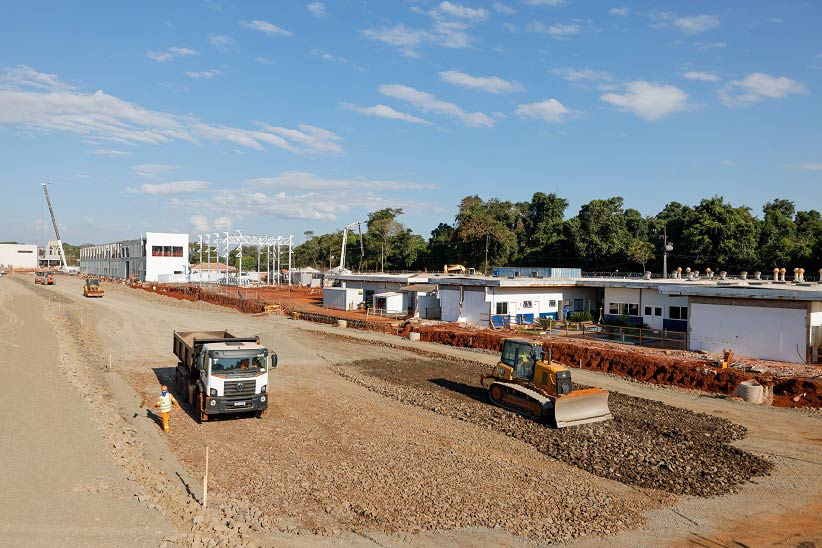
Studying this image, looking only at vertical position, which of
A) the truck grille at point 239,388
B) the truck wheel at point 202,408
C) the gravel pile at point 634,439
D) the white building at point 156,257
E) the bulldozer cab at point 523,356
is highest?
the white building at point 156,257

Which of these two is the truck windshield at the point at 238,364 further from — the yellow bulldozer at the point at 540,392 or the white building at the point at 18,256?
the white building at the point at 18,256

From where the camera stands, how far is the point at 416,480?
1507cm

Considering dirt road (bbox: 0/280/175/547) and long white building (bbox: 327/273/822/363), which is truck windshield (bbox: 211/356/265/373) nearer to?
dirt road (bbox: 0/280/175/547)

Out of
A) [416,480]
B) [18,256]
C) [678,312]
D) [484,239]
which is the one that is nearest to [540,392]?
[416,480]

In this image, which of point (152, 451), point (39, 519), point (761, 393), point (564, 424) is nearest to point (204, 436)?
point (152, 451)

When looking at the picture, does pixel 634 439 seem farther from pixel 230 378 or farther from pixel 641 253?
pixel 641 253

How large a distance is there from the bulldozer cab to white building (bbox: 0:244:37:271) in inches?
8409

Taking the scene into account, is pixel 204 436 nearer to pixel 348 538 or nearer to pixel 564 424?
pixel 348 538

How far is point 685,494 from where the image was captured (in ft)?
48.1

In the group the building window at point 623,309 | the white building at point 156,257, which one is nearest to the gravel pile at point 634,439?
the building window at point 623,309

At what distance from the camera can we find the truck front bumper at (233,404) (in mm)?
18938

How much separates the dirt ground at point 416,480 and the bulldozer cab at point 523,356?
2016mm

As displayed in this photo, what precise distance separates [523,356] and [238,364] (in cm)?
1070

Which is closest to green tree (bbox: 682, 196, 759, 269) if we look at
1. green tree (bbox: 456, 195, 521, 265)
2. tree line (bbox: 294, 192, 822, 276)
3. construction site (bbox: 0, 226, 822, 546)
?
tree line (bbox: 294, 192, 822, 276)
